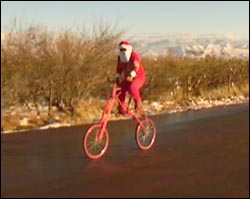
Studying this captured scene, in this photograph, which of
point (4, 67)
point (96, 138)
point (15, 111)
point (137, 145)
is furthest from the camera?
point (15, 111)

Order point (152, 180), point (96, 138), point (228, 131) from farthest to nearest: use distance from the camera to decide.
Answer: point (228, 131) → point (96, 138) → point (152, 180)

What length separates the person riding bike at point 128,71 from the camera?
383 inches

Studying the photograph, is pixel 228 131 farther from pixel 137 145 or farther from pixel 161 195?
pixel 161 195

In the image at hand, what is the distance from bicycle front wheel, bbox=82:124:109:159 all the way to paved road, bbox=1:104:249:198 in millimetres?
158

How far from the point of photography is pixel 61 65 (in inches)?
599

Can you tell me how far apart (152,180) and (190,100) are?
13184 millimetres

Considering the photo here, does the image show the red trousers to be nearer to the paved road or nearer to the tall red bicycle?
the tall red bicycle

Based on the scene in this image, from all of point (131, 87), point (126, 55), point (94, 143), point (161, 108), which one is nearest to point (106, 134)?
point (94, 143)

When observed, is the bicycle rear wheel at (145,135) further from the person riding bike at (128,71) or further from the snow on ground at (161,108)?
the snow on ground at (161,108)

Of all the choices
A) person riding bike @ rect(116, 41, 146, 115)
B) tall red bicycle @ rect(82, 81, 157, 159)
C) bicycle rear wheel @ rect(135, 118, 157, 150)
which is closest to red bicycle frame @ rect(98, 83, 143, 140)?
tall red bicycle @ rect(82, 81, 157, 159)

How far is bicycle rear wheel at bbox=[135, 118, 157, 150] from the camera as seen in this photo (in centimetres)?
1043

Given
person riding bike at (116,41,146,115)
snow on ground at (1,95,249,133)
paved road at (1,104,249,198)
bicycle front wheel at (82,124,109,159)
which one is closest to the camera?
paved road at (1,104,249,198)

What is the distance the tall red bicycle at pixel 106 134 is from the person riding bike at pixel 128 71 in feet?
0.50

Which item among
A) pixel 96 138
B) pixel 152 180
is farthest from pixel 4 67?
pixel 152 180
